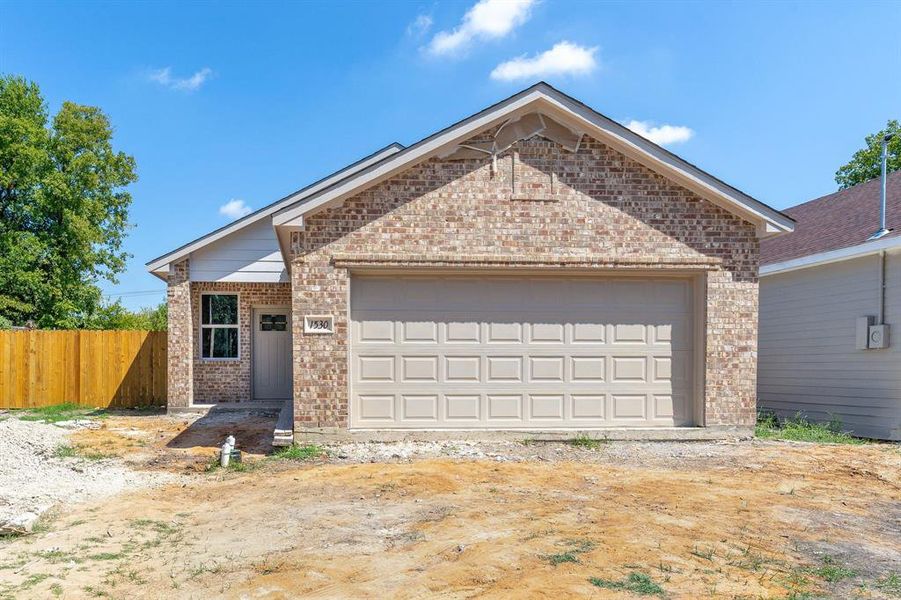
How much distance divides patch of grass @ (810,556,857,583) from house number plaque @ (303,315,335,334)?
6.81m

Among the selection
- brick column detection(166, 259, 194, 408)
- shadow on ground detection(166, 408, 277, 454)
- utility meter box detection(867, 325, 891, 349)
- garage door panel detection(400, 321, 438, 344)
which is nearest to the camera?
garage door panel detection(400, 321, 438, 344)

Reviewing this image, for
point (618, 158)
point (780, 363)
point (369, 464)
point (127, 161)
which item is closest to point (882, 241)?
point (780, 363)

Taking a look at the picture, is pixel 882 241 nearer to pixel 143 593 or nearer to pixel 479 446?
pixel 479 446

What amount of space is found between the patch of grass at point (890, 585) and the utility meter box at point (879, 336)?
321 inches

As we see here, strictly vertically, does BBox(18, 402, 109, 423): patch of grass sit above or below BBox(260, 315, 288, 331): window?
below

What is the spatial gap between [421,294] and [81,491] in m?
5.40

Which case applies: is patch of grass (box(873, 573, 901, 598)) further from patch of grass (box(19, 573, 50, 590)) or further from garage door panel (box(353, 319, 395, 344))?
garage door panel (box(353, 319, 395, 344))

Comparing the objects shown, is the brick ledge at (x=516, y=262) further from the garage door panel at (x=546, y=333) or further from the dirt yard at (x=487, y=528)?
the dirt yard at (x=487, y=528)

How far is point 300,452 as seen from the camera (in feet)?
28.5

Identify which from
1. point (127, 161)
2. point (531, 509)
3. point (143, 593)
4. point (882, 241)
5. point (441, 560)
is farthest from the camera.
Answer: point (127, 161)

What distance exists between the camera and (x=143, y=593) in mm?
4168

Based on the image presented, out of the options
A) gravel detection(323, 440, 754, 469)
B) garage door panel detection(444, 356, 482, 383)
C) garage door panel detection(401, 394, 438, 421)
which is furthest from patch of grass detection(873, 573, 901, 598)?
garage door panel detection(401, 394, 438, 421)

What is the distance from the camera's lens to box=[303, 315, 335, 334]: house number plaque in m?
9.00

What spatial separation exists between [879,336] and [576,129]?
7302 mm
